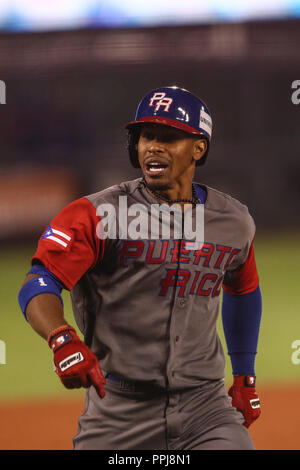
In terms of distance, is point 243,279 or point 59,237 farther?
point 243,279

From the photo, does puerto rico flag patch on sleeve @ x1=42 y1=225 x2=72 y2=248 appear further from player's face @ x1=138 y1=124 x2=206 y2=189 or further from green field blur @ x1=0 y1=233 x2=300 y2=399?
green field blur @ x1=0 y1=233 x2=300 y2=399

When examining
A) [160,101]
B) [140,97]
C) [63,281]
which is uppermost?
[140,97]

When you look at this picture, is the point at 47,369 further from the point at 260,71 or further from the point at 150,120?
the point at 260,71

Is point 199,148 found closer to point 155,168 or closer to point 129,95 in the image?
point 155,168

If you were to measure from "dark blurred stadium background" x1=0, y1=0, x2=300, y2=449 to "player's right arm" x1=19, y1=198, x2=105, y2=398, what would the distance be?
10.1 meters

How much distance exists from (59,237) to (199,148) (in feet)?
2.81

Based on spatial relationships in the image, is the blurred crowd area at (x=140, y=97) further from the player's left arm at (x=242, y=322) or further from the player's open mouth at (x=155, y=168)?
the player's open mouth at (x=155, y=168)

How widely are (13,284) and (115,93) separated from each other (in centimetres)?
519

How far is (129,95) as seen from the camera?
14.1 m

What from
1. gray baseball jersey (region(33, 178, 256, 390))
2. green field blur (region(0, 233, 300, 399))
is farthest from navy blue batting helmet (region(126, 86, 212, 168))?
green field blur (region(0, 233, 300, 399))

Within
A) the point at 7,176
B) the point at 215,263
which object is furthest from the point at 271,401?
the point at 7,176

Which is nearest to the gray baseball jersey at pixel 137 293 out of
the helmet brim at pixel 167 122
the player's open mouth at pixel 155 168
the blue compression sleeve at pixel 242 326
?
the player's open mouth at pixel 155 168

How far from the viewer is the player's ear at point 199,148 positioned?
3.08 meters

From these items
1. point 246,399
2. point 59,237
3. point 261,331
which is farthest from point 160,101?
point 261,331
